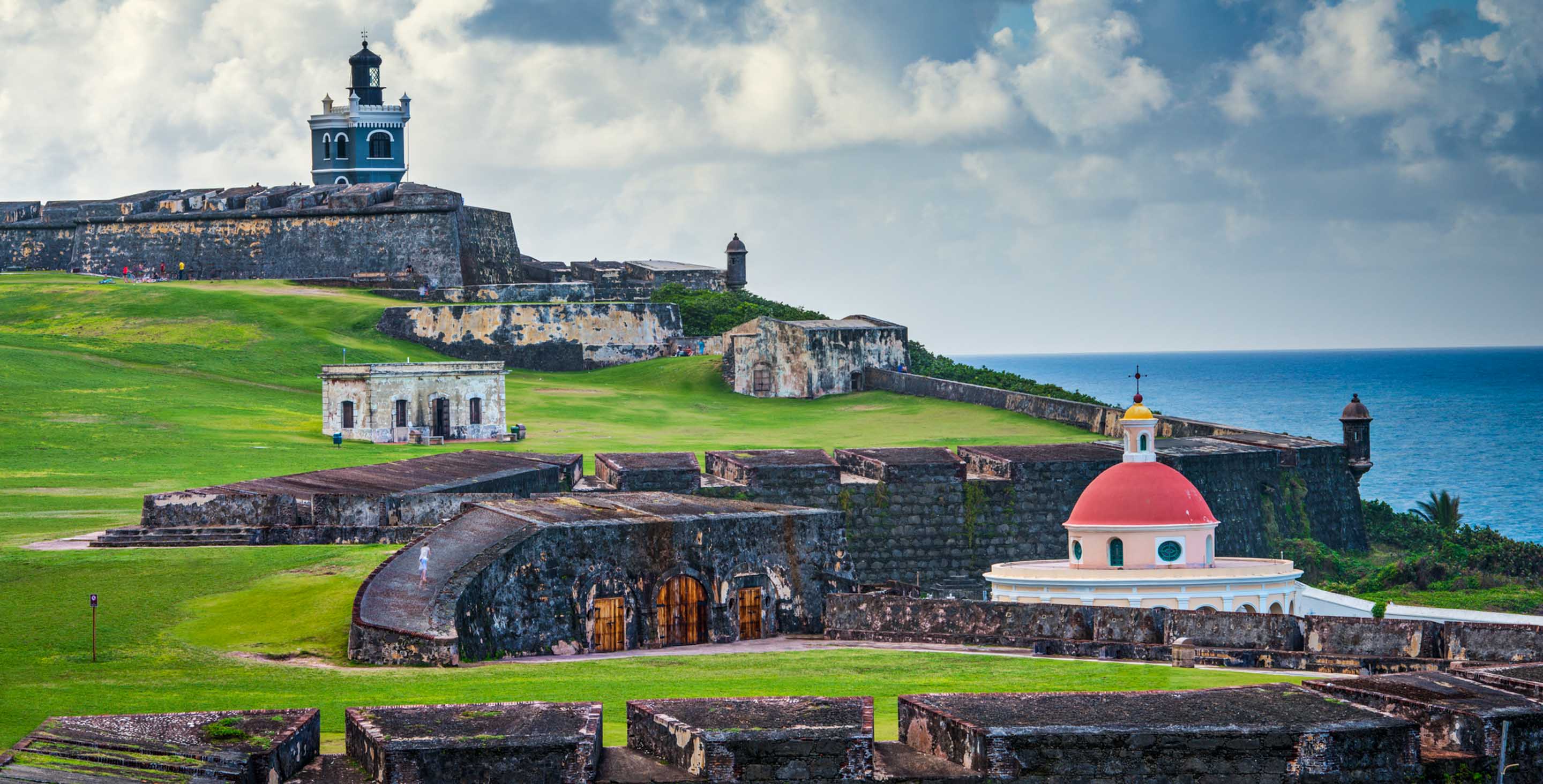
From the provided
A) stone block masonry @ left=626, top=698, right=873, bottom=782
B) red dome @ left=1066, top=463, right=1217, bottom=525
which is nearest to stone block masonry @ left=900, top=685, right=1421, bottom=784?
stone block masonry @ left=626, top=698, right=873, bottom=782

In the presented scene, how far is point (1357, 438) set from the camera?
46594 millimetres

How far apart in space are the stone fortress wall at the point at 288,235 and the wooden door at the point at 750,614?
48.2 meters

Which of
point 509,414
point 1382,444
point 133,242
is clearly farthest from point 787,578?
point 1382,444

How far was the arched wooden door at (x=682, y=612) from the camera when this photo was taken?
25422 millimetres

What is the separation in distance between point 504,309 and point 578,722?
54.3 m

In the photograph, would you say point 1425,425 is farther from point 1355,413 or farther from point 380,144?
point 1355,413

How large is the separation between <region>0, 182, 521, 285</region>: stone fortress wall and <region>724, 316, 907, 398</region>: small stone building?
54.2ft

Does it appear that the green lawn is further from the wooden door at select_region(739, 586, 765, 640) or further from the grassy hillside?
the wooden door at select_region(739, 586, 765, 640)

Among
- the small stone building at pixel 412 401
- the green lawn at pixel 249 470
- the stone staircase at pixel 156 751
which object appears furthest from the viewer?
the small stone building at pixel 412 401

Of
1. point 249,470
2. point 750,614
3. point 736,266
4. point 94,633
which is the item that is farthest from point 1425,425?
point 94,633

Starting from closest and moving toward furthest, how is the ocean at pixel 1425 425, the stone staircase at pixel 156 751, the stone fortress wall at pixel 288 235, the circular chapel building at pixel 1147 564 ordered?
the stone staircase at pixel 156 751
the circular chapel building at pixel 1147 564
the stone fortress wall at pixel 288 235
the ocean at pixel 1425 425

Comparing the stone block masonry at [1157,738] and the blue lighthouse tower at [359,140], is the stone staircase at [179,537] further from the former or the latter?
the blue lighthouse tower at [359,140]

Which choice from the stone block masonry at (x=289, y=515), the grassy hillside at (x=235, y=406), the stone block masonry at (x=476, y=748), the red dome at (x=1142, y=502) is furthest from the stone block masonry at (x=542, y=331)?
the stone block masonry at (x=476, y=748)

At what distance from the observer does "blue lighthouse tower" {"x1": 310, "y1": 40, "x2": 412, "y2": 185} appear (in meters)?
91.4
